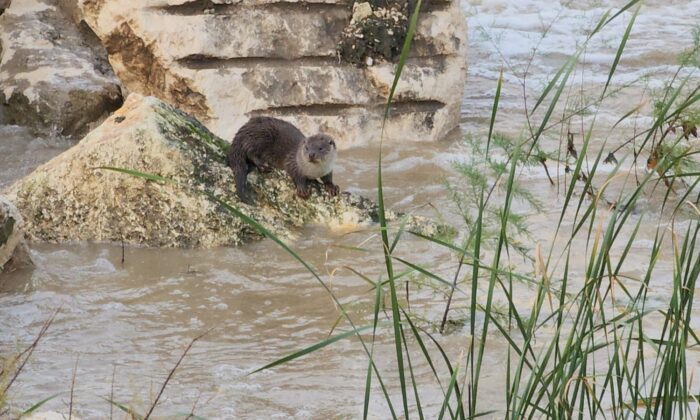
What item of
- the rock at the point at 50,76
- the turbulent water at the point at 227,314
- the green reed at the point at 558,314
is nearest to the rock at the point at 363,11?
the turbulent water at the point at 227,314

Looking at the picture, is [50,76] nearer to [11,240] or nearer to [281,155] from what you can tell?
[281,155]

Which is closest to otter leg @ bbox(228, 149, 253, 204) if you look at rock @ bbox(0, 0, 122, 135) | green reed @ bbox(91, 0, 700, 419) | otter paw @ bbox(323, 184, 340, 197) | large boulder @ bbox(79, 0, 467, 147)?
otter paw @ bbox(323, 184, 340, 197)

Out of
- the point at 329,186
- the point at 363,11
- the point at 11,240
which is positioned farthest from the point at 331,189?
the point at 363,11

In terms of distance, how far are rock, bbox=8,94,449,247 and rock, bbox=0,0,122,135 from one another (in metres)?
2.42

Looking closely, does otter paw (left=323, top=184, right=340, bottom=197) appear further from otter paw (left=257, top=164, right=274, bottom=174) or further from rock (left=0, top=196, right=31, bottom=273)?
rock (left=0, top=196, right=31, bottom=273)

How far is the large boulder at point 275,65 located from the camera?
7.51 metres

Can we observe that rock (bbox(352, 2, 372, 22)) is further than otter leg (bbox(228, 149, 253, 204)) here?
Yes

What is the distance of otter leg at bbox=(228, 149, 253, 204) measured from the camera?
5.60m

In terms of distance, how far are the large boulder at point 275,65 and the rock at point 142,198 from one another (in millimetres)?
1852

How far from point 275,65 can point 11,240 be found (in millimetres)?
3146

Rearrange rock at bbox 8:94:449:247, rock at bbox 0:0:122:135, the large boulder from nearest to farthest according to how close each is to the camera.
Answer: rock at bbox 8:94:449:247, the large boulder, rock at bbox 0:0:122:135

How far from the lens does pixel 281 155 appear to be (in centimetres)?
594

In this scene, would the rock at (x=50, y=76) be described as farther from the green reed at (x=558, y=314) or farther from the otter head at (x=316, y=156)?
the green reed at (x=558, y=314)

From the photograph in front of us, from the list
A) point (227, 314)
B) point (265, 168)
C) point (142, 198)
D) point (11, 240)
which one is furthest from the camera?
point (265, 168)
